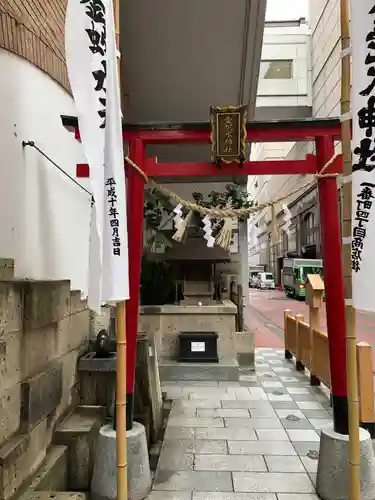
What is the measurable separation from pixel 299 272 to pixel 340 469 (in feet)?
83.5

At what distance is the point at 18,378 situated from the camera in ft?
12.2

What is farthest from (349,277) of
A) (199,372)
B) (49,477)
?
(199,372)

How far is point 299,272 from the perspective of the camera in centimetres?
2828

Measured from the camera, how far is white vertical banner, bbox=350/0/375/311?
2830mm

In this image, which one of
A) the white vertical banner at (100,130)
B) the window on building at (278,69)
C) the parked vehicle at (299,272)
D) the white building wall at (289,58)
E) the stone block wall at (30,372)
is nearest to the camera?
the white vertical banner at (100,130)

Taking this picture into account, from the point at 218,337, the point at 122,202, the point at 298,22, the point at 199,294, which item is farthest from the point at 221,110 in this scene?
the point at 298,22

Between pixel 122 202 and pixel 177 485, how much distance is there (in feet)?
10.0

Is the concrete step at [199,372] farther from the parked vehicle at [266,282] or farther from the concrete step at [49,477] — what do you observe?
the parked vehicle at [266,282]

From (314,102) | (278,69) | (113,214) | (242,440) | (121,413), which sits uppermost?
(278,69)

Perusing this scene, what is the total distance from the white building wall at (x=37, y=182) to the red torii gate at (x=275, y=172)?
1.81ft

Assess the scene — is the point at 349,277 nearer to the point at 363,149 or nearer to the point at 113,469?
Answer: the point at 363,149

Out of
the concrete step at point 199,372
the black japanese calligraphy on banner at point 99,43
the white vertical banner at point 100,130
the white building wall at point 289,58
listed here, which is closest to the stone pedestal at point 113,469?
the white vertical banner at point 100,130

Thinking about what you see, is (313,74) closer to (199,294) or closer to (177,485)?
(199,294)

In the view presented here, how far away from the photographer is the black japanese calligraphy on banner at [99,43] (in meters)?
2.97
